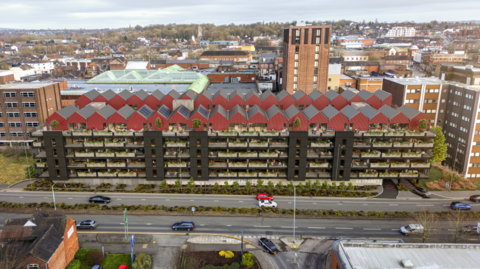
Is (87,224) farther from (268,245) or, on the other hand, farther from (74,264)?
(268,245)

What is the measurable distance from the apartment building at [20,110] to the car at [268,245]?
72788 mm

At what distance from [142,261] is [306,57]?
83.4 metres

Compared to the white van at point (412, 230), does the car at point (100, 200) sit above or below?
above

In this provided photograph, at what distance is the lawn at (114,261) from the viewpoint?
151 feet

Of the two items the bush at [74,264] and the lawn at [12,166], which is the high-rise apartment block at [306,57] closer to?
the lawn at [12,166]

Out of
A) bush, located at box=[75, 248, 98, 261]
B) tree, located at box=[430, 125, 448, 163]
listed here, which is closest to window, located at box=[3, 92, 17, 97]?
bush, located at box=[75, 248, 98, 261]

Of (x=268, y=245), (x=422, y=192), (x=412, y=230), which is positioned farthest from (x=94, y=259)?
(x=422, y=192)

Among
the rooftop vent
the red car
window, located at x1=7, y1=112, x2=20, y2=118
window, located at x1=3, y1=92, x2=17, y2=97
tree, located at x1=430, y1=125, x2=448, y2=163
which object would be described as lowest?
the red car

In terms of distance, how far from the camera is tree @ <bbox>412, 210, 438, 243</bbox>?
49.5 meters

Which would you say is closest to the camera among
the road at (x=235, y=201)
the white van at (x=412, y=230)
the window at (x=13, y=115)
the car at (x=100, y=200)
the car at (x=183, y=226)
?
the white van at (x=412, y=230)

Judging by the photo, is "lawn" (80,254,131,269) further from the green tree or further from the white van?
the white van

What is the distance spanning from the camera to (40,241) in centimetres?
4191

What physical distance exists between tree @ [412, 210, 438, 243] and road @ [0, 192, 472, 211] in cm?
392

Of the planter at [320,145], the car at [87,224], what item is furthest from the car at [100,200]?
the planter at [320,145]
